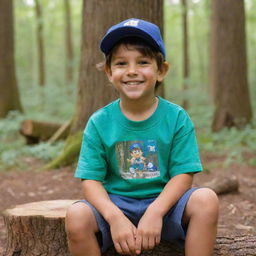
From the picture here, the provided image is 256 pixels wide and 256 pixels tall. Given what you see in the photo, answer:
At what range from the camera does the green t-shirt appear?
2914mm

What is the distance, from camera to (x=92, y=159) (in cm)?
292

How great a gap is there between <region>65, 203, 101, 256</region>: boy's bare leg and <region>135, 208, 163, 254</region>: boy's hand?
28 centimetres

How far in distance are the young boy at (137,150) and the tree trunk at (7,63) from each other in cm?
995

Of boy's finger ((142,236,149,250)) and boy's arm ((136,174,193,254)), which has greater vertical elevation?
boy's arm ((136,174,193,254))

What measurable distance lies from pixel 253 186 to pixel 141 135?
3970 mm

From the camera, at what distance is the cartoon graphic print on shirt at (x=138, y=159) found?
9.60 ft

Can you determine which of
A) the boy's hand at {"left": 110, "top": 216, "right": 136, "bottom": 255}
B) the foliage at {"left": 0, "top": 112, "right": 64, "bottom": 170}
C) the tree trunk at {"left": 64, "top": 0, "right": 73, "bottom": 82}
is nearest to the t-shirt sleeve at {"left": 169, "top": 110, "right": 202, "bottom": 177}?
the boy's hand at {"left": 110, "top": 216, "right": 136, "bottom": 255}

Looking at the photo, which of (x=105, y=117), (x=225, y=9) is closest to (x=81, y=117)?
(x=105, y=117)

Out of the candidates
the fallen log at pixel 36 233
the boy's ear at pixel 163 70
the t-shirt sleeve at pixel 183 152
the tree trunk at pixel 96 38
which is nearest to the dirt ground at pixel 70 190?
the fallen log at pixel 36 233

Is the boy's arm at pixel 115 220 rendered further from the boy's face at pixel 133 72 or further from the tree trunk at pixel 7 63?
the tree trunk at pixel 7 63

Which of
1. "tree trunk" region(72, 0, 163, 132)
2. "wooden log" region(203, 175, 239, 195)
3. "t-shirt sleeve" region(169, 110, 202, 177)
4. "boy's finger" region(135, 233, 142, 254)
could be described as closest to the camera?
"boy's finger" region(135, 233, 142, 254)

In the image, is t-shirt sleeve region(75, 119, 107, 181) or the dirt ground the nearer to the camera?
t-shirt sleeve region(75, 119, 107, 181)

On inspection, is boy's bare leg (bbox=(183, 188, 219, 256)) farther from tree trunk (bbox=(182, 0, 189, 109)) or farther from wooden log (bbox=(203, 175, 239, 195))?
tree trunk (bbox=(182, 0, 189, 109))

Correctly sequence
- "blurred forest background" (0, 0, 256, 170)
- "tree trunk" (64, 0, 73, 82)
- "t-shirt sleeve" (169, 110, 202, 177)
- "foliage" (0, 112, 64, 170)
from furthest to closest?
"tree trunk" (64, 0, 73, 82), "blurred forest background" (0, 0, 256, 170), "foliage" (0, 112, 64, 170), "t-shirt sleeve" (169, 110, 202, 177)
